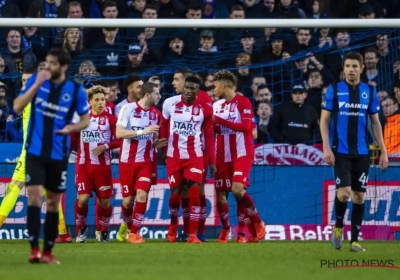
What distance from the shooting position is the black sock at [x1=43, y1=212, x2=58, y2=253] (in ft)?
33.3

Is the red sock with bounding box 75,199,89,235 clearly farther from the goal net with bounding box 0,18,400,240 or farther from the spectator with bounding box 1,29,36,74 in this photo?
the spectator with bounding box 1,29,36,74

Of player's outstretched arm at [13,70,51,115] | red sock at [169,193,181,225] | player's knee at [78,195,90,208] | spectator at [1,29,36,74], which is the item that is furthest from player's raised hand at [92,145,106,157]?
player's outstretched arm at [13,70,51,115]

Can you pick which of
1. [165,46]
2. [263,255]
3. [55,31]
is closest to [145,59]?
[165,46]

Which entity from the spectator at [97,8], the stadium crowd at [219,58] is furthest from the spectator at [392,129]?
the spectator at [97,8]

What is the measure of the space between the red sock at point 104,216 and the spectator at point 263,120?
338cm

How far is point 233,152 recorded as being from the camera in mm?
14656

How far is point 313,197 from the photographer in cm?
1590

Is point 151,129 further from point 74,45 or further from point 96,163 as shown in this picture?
point 74,45

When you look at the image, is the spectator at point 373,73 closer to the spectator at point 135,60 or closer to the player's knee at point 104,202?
the spectator at point 135,60

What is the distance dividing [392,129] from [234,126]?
3195mm

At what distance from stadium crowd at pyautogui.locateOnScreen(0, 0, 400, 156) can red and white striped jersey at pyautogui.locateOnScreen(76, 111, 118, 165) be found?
1.84 m

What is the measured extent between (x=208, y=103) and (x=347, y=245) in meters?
2.75

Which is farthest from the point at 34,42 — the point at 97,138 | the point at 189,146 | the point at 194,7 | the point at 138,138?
the point at 189,146

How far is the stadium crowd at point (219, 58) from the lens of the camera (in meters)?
16.8
